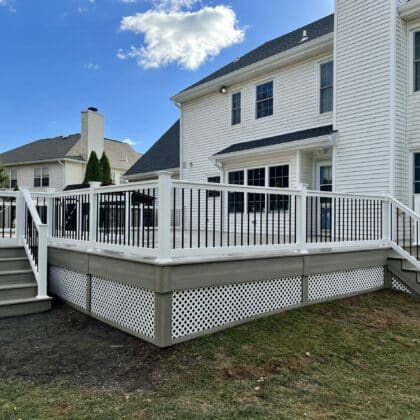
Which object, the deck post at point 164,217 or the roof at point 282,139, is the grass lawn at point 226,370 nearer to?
the deck post at point 164,217

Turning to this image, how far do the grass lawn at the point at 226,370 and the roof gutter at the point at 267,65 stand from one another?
23.6 ft

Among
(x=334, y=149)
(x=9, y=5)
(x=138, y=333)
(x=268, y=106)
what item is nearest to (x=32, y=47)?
(x=9, y=5)

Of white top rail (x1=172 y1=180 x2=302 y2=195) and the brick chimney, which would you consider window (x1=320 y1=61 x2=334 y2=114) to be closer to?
white top rail (x1=172 y1=180 x2=302 y2=195)

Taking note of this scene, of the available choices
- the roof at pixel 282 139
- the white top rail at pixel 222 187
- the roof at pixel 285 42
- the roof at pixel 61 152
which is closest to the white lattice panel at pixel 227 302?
the white top rail at pixel 222 187

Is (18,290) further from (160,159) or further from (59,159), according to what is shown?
(59,159)

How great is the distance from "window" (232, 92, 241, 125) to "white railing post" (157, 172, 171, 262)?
867cm

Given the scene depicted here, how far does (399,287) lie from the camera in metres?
6.88

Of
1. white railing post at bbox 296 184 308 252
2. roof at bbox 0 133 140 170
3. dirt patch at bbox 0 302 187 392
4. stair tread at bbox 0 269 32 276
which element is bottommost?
dirt patch at bbox 0 302 187 392

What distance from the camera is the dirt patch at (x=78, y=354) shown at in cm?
373

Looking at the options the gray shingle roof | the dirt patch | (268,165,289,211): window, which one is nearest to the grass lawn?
the dirt patch

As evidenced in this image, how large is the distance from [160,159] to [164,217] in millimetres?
12835

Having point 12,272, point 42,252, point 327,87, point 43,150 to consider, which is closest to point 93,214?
point 42,252

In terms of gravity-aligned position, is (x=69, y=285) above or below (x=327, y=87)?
below

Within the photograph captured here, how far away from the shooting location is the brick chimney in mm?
24531
